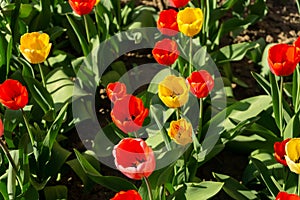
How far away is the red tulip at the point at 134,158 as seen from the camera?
1.83 meters

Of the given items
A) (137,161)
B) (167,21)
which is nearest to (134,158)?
(137,161)

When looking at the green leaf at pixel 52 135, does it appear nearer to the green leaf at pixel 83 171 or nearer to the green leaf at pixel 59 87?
the green leaf at pixel 83 171

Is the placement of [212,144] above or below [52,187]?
above

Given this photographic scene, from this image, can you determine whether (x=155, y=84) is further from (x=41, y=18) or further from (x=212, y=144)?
(x=41, y=18)

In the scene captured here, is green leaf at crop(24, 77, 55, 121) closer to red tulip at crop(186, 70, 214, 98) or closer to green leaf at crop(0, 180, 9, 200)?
green leaf at crop(0, 180, 9, 200)

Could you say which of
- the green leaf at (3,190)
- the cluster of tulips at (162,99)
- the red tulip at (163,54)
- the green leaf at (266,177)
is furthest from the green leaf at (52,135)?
the green leaf at (266,177)

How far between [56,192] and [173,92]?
710 millimetres

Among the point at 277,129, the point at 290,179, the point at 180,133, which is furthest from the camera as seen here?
the point at 277,129

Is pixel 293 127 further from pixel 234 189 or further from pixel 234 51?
pixel 234 51

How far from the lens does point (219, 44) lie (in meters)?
3.56

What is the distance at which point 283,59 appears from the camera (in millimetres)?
2252

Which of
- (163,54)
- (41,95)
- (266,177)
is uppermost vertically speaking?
(163,54)

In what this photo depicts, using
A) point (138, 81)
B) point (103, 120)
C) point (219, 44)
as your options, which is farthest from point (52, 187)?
point (219, 44)

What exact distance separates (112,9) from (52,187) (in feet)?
3.74
